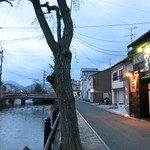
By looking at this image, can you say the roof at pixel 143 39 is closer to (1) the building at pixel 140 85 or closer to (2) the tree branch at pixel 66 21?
(1) the building at pixel 140 85

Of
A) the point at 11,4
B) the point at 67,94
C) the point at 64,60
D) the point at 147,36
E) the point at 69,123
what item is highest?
the point at 147,36

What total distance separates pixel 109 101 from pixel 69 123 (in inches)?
1180

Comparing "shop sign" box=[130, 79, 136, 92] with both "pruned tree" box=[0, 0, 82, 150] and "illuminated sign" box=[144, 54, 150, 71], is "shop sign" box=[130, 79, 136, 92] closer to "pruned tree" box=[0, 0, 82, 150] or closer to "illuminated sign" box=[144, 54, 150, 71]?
"illuminated sign" box=[144, 54, 150, 71]

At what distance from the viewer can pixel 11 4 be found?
5781 millimetres

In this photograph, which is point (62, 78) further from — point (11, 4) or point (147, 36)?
point (147, 36)

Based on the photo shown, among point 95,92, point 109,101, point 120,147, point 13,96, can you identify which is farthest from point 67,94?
point 13,96

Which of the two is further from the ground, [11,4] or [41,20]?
[11,4]

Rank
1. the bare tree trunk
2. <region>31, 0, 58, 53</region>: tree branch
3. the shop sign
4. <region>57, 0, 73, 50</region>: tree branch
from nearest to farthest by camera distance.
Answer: the bare tree trunk < <region>31, 0, 58, 53</region>: tree branch < <region>57, 0, 73, 50</region>: tree branch < the shop sign

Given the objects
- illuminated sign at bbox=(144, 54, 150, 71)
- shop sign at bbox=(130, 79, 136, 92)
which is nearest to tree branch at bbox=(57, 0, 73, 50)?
illuminated sign at bbox=(144, 54, 150, 71)

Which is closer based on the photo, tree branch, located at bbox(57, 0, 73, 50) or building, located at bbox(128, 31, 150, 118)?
tree branch, located at bbox(57, 0, 73, 50)

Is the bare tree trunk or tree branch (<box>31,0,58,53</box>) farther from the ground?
tree branch (<box>31,0,58,53</box>)

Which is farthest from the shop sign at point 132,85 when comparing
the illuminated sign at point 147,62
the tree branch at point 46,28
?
the tree branch at point 46,28

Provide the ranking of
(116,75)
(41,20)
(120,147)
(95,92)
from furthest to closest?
(95,92), (116,75), (120,147), (41,20)

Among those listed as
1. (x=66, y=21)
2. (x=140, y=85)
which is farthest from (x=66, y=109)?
(x=140, y=85)
